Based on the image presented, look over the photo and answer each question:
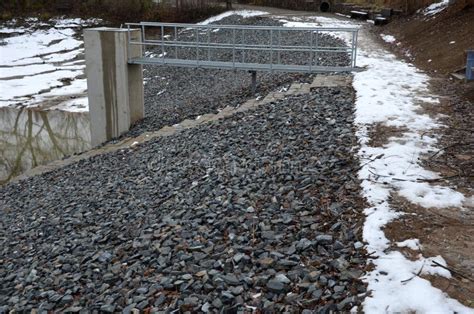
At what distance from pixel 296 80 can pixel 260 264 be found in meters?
10.4

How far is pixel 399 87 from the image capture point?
1085 cm

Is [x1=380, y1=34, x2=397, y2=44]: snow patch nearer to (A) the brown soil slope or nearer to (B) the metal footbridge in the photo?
(A) the brown soil slope

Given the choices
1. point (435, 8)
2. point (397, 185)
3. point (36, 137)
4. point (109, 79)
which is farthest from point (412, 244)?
point (435, 8)

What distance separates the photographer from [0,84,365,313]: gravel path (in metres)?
4.41

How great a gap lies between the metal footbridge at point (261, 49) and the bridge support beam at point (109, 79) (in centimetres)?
41

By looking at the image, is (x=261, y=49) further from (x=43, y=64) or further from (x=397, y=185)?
(x=43, y=64)

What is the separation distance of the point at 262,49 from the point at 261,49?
0.07 meters

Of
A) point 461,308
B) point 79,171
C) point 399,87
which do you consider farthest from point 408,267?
point 79,171

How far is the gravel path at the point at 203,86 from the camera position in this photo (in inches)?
580

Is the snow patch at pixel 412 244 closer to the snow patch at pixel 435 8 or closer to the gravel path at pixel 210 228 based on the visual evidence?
the gravel path at pixel 210 228

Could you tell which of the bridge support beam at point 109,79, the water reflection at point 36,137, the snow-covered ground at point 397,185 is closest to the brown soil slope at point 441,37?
the snow-covered ground at point 397,185

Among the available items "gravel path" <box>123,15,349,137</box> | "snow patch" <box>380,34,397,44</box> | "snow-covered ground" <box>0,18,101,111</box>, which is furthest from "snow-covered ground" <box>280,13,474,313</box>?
"snow-covered ground" <box>0,18,101,111</box>

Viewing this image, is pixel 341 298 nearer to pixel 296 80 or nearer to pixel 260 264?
pixel 260 264

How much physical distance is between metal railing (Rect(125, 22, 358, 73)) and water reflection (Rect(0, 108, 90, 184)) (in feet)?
14.0
